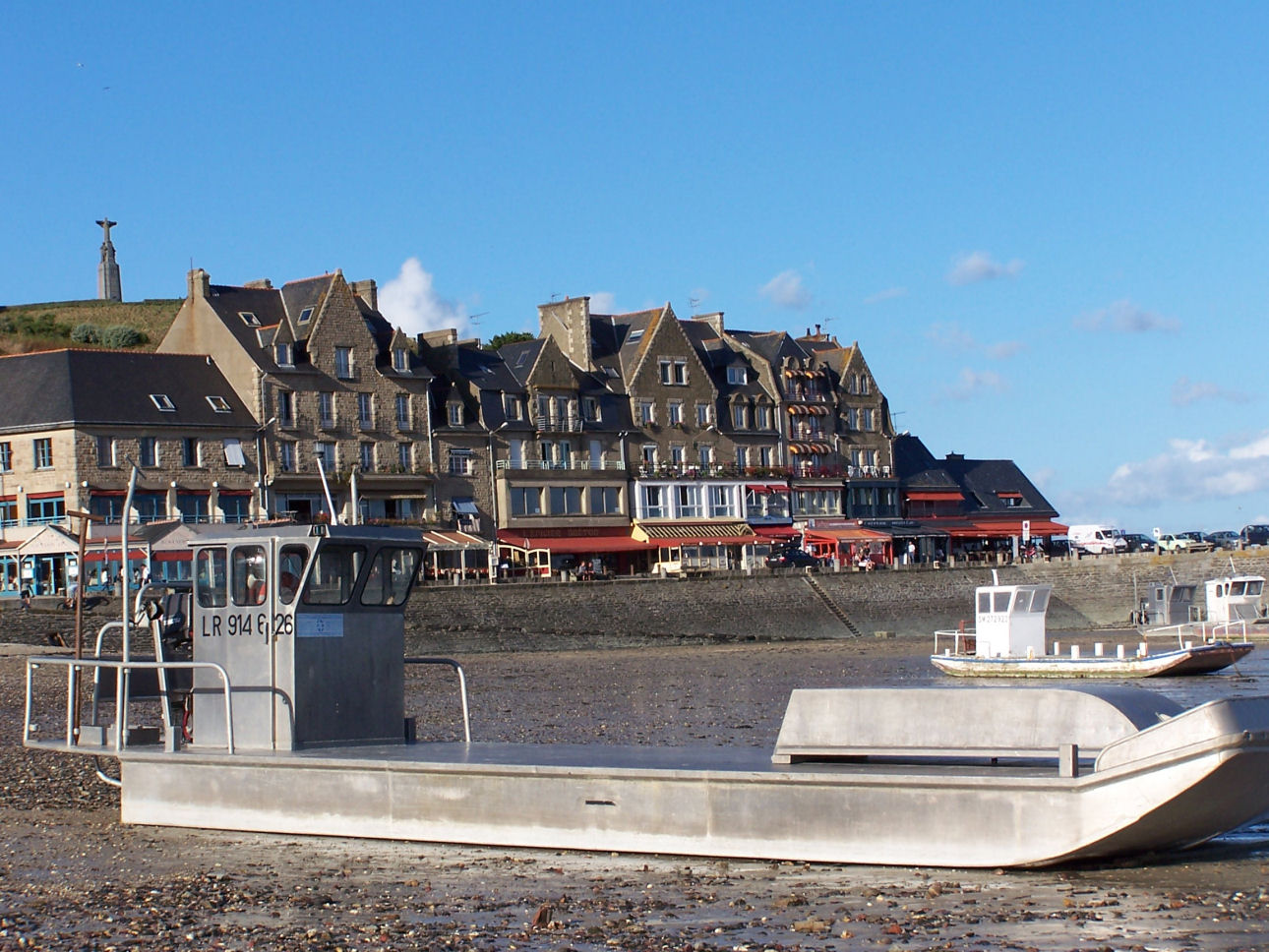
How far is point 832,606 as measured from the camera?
242 feet

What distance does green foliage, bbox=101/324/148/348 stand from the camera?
107m

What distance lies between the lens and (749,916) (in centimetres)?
1122

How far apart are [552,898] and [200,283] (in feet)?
195

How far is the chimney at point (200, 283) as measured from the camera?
6775cm

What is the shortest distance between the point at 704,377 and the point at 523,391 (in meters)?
11.8

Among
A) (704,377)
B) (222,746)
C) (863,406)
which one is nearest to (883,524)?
(863,406)

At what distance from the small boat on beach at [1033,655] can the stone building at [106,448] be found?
28.1 m

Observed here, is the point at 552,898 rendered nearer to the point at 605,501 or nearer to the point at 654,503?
the point at 605,501

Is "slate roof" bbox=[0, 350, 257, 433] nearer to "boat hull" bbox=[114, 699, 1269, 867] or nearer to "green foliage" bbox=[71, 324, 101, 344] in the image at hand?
"green foliage" bbox=[71, 324, 101, 344]

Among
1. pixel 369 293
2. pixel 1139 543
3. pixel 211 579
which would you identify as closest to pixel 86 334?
pixel 369 293

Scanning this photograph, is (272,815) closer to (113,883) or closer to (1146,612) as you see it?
(113,883)

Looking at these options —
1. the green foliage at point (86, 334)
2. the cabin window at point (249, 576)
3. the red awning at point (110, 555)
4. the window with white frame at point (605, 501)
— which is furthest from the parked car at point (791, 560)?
the cabin window at point (249, 576)

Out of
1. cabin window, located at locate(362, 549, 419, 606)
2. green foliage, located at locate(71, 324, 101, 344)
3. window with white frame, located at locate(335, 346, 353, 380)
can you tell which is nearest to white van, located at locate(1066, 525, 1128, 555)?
window with white frame, located at locate(335, 346, 353, 380)

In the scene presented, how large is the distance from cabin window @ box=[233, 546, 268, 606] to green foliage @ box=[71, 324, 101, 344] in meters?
97.7
